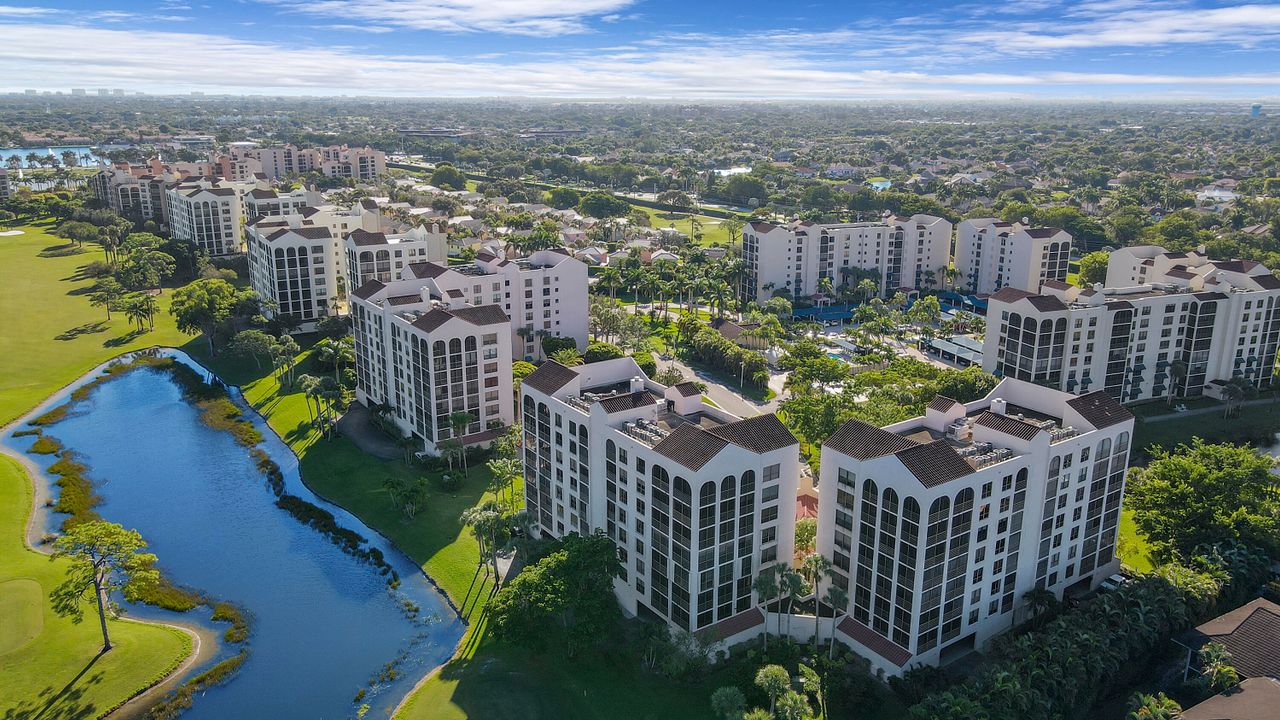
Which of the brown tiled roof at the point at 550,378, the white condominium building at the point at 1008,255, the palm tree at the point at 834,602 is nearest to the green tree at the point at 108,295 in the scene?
the brown tiled roof at the point at 550,378

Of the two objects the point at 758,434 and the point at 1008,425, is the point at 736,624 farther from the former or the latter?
the point at 1008,425

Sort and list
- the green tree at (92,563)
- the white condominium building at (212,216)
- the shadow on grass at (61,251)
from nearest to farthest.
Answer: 1. the green tree at (92,563)
2. the white condominium building at (212,216)
3. the shadow on grass at (61,251)

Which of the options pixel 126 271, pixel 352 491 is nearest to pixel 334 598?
pixel 352 491

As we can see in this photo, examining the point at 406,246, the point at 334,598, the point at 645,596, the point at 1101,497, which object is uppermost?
the point at 406,246

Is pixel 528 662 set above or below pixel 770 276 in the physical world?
below

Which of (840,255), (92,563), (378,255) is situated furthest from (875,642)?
(840,255)

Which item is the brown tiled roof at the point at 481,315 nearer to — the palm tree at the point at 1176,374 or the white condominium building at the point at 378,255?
the white condominium building at the point at 378,255

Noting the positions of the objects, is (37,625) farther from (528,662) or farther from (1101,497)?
(1101,497)
